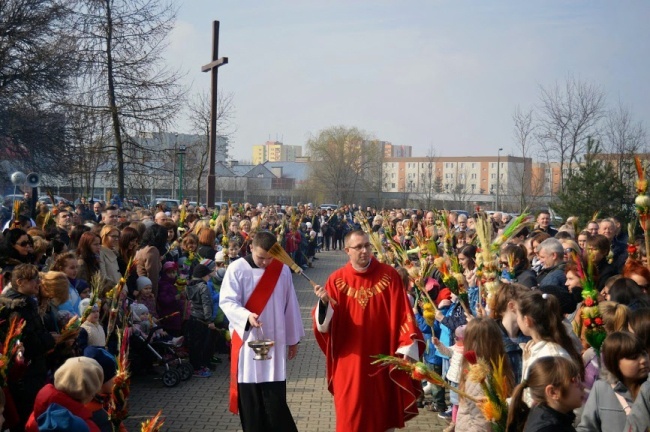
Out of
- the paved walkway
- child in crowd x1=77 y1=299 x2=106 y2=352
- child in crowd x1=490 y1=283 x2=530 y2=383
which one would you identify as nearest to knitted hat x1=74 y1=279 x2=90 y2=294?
child in crowd x1=77 y1=299 x2=106 y2=352

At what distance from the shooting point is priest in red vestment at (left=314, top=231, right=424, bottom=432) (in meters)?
6.94

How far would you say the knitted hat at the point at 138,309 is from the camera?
10047 millimetres

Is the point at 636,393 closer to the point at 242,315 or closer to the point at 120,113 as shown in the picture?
the point at 242,315

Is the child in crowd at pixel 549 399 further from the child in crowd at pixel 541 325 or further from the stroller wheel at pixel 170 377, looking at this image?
the stroller wheel at pixel 170 377

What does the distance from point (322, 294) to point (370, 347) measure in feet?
2.34

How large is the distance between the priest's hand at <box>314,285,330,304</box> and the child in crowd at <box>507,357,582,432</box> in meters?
2.70

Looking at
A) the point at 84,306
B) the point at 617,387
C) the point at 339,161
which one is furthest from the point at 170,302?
the point at 339,161

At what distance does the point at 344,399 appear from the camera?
7008mm

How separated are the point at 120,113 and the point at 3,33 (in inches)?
189

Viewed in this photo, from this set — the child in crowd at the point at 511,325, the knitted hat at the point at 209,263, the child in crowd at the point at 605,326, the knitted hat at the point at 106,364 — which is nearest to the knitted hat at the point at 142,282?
the knitted hat at the point at 209,263

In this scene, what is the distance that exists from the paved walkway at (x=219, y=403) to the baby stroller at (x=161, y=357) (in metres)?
0.13

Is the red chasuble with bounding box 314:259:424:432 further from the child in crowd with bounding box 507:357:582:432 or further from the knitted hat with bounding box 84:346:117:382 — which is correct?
the child in crowd with bounding box 507:357:582:432

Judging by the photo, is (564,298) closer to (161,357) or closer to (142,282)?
(161,357)

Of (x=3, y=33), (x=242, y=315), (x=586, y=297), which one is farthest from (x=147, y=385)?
(x=3, y=33)
